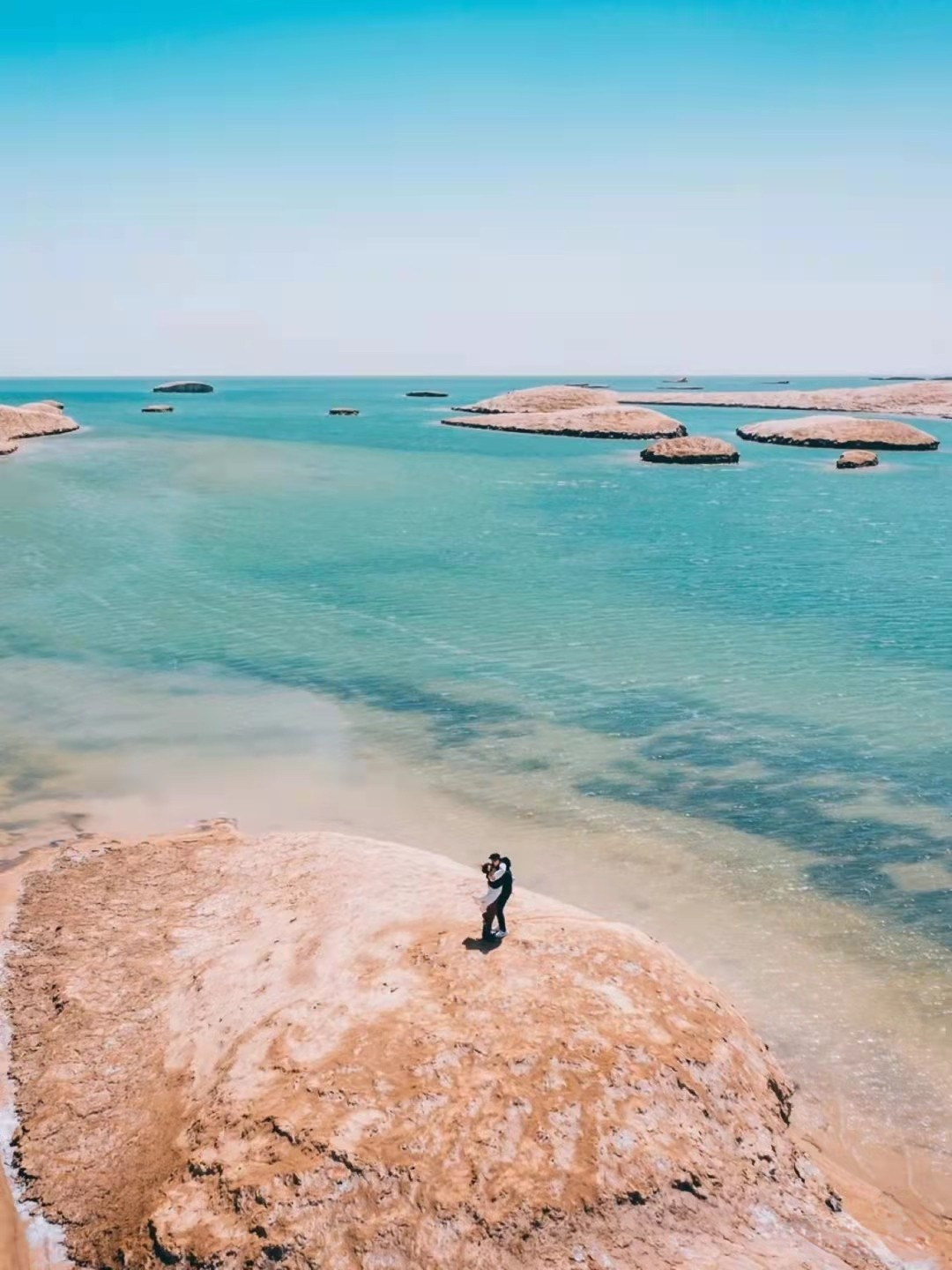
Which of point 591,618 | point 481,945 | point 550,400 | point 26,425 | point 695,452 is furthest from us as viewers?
point 550,400

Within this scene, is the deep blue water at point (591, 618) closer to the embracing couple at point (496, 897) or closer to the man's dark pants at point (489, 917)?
the embracing couple at point (496, 897)

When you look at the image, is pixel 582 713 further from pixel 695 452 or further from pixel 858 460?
pixel 858 460

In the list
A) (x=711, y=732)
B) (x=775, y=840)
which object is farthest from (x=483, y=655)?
(x=775, y=840)

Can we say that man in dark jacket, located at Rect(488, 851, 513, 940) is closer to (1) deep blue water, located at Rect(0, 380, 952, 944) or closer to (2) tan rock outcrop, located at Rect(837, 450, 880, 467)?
(1) deep blue water, located at Rect(0, 380, 952, 944)

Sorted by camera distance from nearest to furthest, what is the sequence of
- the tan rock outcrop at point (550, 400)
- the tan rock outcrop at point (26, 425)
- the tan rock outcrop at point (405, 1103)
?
the tan rock outcrop at point (405, 1103) → the tan rock outcrop at point (26, 425) → the tan rock outcrop at point (550, 400)

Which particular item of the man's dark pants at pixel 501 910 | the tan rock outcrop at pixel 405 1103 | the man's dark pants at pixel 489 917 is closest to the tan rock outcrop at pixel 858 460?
the tan rock outcrop at pixel 405 1103

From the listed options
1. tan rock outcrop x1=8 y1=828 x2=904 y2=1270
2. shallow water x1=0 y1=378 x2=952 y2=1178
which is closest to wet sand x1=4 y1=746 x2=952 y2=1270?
shallow water x1=0 y1=378 x2=952 y2=1178

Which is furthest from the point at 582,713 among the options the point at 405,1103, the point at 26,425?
the point at 26,425
